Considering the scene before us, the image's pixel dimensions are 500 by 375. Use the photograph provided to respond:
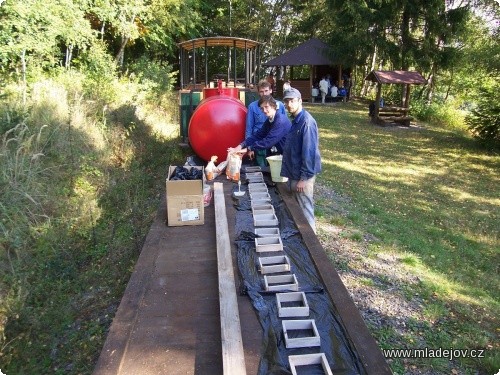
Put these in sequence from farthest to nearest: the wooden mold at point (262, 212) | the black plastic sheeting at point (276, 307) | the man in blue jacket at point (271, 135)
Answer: the man in blue jacket at point (271, 135) → the wooden mold at point (262, 212) → the black plastic sheeting at point (276, 307)

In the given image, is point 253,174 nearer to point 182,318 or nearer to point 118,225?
point 118,225

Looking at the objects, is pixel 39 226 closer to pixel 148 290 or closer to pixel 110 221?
pixel 110 221

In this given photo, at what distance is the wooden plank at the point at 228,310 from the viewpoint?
2.23 meters

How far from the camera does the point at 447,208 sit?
7.76m

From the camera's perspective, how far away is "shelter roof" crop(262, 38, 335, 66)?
23.1 m

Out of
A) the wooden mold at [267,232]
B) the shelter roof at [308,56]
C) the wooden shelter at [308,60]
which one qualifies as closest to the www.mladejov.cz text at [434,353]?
the wooden mold at [267,232]

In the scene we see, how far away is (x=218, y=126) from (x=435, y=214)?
4097mm

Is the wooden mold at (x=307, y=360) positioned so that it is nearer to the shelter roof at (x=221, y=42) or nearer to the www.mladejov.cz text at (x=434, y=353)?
the www.mladejov.cz text at (x=434, y=353)

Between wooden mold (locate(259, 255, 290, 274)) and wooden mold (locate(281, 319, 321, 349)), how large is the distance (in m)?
0.69

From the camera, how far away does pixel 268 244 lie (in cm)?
374

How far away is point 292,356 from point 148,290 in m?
1.20

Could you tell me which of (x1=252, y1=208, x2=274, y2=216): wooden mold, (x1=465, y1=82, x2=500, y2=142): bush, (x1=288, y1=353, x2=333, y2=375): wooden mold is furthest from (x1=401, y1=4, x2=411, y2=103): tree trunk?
(x1=288, y1=353, x2=333, y2=375): wooden mold

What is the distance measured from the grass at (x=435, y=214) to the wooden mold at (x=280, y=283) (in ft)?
3.70

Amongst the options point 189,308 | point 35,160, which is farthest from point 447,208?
point 35,160
